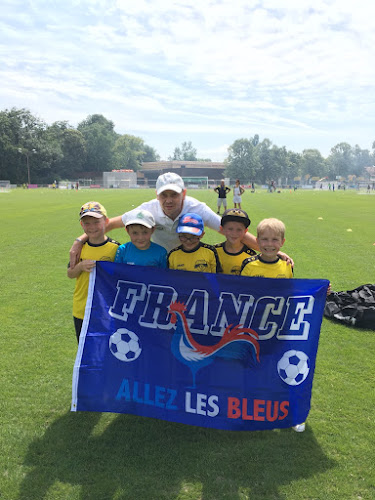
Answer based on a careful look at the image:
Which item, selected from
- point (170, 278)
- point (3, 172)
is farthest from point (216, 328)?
point (3, 172)

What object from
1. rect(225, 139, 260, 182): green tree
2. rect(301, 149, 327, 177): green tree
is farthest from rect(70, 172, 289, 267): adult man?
rect(301, 149, 327, 177): green tree

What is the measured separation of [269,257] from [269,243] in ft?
0.49

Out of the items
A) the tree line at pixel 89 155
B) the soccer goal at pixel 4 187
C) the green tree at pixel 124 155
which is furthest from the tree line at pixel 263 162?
the soccer goal at pixel 4 187

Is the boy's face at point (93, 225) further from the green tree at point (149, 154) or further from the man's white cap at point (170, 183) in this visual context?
the green tree at point (149, 154)

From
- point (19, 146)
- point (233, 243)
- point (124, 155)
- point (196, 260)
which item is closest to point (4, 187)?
point (19, 146)

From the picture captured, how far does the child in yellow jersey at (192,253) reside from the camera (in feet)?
12.9

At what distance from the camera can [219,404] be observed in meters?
3.43

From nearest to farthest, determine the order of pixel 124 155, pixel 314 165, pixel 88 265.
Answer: pixel 88 265 < pixel 124 155 < pixel 314 165

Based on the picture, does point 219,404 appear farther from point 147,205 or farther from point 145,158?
point 145,158

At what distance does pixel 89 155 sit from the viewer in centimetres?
11344

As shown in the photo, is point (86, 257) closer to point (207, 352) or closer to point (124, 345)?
point (124, 345)

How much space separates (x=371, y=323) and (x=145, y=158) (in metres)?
174

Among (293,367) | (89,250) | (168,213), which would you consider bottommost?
(293,367)

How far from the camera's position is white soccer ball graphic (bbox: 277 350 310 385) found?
3436 millimetres
